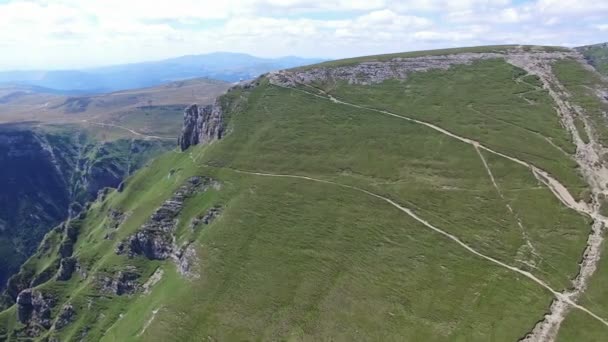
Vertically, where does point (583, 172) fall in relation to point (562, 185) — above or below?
above

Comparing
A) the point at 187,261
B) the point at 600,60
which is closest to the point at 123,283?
the point at 187,261

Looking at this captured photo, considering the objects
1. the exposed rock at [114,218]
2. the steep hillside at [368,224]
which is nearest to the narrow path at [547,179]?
the steep hillside at [368,224]

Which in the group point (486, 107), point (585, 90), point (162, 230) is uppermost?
point (585, 90)

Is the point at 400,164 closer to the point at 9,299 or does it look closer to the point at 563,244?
the point at 563,244

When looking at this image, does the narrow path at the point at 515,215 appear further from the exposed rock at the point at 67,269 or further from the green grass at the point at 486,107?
the exposed rock at the point at 67,269

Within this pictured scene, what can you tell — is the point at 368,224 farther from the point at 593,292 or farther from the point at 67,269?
the point at 67,269

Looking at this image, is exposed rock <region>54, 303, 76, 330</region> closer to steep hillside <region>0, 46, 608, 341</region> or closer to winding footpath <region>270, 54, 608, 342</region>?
steep hillside <region>0, 46, 608, 341</region>
